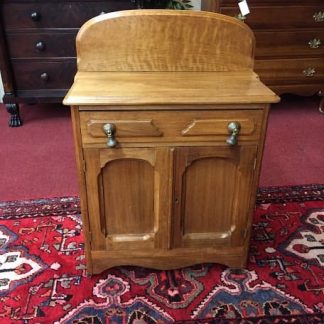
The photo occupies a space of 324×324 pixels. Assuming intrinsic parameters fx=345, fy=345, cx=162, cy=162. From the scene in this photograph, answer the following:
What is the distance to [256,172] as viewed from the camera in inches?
47.0

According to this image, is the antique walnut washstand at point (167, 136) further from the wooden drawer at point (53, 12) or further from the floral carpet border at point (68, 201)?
the wooden drawer at point (53, 12)

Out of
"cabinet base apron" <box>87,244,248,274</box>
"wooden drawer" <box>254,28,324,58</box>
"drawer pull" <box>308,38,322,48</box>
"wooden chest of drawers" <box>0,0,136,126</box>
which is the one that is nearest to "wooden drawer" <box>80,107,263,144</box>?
"cabinet base apron" <box>87,244,248,274</box>

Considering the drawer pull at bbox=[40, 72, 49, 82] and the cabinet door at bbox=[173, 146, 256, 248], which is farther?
the drawer pull at bbox=[40, 72, 49, 82]

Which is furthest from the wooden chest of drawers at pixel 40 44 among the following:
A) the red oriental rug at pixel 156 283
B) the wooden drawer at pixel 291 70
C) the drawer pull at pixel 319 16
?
the drawer pull at pixel 319 16

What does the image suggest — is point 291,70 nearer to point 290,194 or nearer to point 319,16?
point 319,16

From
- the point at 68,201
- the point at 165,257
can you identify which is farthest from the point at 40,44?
the point at 165,257

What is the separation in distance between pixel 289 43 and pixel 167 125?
78.3 inches

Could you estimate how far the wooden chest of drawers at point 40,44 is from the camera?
7.63 ft

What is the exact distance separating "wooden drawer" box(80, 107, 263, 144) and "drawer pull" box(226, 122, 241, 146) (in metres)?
0.01

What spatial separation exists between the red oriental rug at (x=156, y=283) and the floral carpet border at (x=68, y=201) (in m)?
0.05

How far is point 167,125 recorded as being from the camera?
3.57 feet

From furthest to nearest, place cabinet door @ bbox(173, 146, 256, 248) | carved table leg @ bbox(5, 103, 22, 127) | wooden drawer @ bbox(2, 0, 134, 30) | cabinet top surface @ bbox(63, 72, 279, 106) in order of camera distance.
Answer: carved table leg @ bbox(5, 103, 22, 127)
wooden drawer @ bbox(2, 0, 134, 30)
cabinet door @ bbox(173, 146, 256, 248)
cabinet top surface @ bbox(63, 72, 279, 106)

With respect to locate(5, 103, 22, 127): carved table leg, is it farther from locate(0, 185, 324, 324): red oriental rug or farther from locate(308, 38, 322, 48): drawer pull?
locate(308, 38, 322, 48): drawer pull

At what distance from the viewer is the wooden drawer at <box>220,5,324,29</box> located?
248 centimetres
